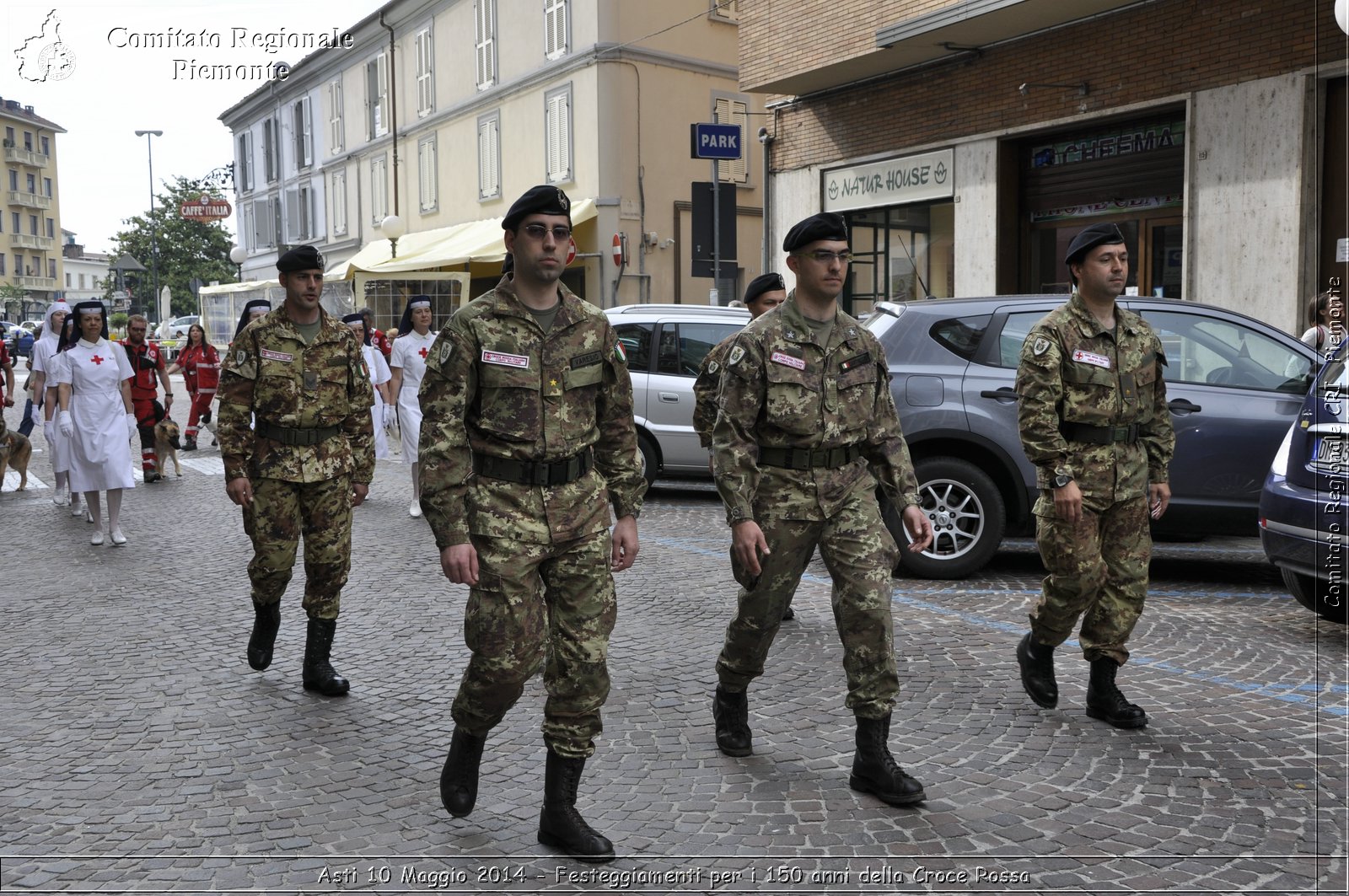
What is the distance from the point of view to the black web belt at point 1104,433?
488cm

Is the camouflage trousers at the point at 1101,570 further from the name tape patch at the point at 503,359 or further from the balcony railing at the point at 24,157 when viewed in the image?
the balcony railing at the point at 24,157

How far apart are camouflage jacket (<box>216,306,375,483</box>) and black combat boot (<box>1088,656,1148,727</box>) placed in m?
3.23

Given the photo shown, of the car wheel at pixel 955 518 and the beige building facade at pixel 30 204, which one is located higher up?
the beige building facade at pixel 30 204

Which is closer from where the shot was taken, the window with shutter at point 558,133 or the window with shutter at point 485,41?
the window with shutter at point 558,133

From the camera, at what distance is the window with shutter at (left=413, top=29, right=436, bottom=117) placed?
33219 mm

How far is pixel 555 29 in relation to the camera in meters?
27.2

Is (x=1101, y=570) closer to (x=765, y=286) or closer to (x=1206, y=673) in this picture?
(x=1206, y=673)

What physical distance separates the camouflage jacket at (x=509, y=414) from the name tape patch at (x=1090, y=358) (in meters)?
2.01

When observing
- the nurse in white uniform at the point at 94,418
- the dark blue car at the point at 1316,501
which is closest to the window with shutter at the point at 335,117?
the nurse in white uniform at the point at 94,418

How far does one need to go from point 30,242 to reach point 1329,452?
346 ft

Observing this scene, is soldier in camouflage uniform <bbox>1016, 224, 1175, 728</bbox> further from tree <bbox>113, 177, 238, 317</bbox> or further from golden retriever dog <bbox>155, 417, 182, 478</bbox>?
tree <bbox>113, 177, 238, 317</bbox>

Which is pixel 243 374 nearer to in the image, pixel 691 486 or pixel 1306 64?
pixel 691 486

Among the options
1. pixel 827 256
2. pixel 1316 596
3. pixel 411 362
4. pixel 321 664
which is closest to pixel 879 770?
pixel 827 256

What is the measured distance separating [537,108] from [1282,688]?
25.0 metres
